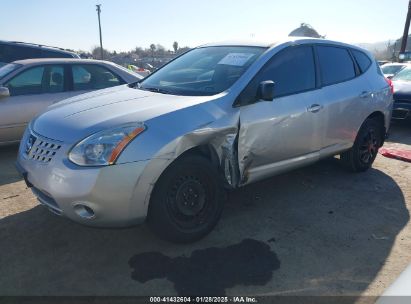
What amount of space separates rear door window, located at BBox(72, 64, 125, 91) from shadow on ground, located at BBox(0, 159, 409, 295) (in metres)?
2.78

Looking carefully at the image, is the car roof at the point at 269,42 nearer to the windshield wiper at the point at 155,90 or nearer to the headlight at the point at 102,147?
the windshield wiper at the point at 155,90

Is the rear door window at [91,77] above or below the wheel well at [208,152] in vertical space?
above

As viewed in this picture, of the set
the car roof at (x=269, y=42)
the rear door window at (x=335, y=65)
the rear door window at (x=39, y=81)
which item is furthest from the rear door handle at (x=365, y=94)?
the rear door window at (x=39, y=81)

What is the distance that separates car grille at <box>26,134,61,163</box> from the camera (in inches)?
112

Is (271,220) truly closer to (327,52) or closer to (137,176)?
(137,176)

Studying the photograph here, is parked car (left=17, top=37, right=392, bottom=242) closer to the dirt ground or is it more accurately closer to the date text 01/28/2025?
the dirt ground

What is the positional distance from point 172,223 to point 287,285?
97cm

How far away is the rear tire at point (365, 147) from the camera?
4887 millimetres

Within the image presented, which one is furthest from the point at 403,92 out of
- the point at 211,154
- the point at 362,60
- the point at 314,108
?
the point at 211,154

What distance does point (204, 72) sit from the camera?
3816mm

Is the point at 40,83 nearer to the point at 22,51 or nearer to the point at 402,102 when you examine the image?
the point at 22,51

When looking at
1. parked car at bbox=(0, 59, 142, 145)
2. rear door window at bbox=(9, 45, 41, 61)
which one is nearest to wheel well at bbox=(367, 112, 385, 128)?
parked car at bbox=(0, 59, 142, 145)

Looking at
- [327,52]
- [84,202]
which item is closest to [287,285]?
[84,202]

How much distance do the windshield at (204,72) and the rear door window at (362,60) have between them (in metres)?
1.70
